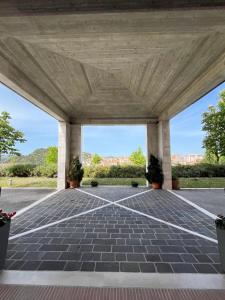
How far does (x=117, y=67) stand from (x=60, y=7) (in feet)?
7.97

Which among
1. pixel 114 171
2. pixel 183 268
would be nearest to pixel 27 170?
pixel 114 171

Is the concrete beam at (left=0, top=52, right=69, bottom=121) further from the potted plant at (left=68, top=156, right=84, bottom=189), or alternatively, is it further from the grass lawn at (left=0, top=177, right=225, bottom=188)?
the grass lawn at (left=0, top=177, right=225, bottom=188)

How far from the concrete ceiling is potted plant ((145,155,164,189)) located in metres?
3.07

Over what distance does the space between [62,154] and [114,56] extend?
19.9 ft

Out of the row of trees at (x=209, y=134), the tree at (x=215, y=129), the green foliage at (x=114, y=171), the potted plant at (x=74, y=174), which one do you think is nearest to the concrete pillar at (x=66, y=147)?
the potted plant at (x=74, y=174)

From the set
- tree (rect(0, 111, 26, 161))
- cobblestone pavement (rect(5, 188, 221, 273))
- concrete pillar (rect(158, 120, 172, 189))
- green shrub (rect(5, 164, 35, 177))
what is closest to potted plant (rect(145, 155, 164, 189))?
concrete pillar (rect(158, 120, 172, 189))

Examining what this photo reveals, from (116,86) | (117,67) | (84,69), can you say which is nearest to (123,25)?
(117,67)

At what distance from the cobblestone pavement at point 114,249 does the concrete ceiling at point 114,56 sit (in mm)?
3436

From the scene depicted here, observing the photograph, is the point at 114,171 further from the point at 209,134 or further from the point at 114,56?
the point at 114,56

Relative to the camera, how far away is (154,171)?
8656 millimetres

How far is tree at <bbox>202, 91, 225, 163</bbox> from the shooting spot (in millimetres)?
12445

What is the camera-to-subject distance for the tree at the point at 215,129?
40.8ft

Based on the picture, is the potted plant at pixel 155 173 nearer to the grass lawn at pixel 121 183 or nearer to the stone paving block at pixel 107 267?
the grass lawn at pixel 121 183

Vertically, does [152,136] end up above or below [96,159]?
above
